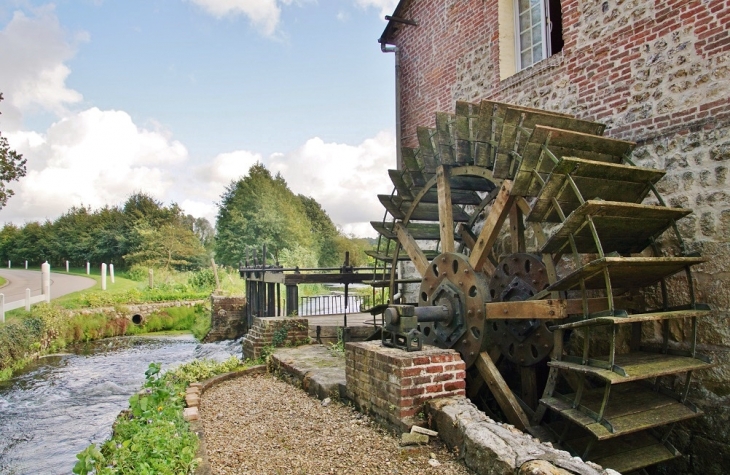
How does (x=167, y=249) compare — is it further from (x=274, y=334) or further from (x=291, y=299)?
(x=274, y=334)

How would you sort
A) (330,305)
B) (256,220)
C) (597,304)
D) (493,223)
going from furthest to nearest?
(256,220) < (330,305) < (493,223) < (597,304)

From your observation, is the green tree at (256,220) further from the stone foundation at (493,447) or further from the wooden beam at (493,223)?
the stone foundation at (493,447)

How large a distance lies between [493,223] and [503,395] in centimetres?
165

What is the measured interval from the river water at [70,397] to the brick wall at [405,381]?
3.57 meters

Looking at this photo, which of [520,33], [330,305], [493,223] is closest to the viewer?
[493,223]

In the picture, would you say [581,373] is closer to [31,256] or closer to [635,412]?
[635,412]

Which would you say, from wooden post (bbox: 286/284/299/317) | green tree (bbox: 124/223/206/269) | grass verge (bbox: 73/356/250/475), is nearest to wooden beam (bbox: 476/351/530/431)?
grass verge (bbox: 73/356/250/475)

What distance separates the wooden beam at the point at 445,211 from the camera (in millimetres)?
5562

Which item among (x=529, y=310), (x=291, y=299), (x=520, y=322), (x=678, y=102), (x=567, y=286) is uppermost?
(x=678, y=102)

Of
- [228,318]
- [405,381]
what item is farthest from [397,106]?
[228,318]

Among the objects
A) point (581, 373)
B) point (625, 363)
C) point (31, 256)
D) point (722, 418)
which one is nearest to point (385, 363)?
point (581, 373)

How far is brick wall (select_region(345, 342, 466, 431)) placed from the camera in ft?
12.8

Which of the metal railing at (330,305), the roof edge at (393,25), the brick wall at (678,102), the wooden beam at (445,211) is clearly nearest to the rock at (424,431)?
the wooden beam at (445,211)

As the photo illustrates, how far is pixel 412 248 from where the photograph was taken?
6.21 metres
